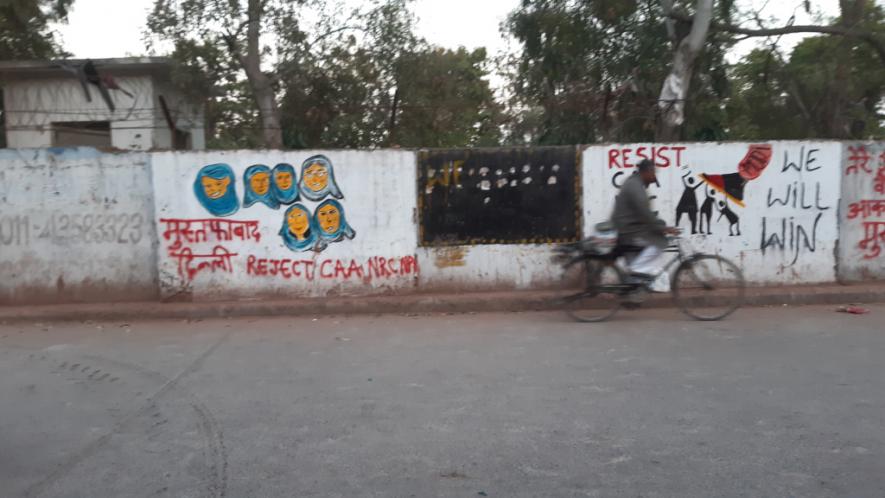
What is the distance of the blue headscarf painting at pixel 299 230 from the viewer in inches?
362

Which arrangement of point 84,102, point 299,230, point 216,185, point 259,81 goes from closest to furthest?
point 216,185
point 299,230
point 259,81
point 84,102

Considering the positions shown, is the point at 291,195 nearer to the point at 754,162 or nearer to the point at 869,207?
the point at 754,162

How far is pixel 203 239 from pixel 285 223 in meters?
1.07

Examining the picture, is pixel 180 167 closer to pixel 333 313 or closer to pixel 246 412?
pixel 333 313

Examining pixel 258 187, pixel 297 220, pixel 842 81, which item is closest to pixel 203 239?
pixel 258 187

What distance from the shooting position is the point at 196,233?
30.2 feet

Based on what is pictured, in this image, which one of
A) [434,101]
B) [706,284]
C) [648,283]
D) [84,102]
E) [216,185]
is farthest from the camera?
[434,101]

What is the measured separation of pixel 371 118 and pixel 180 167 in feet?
26.1

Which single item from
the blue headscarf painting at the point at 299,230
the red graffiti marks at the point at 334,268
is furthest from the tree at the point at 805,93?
the blue headscarf painting at the point at 299,230

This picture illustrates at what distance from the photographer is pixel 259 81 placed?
1454 cm

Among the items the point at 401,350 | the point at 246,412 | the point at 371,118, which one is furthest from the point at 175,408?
the point at 371,118

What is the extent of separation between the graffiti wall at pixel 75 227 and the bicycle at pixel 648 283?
539 centimetres

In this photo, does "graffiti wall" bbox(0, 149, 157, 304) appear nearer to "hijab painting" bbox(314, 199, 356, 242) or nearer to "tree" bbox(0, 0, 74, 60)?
"hijab painting" bbox(314, 199, 356, 242)

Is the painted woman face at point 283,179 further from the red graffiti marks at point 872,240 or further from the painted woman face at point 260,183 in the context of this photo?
the red graffiti marks at point 872,240
